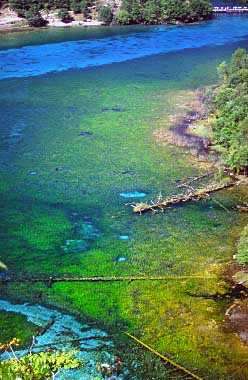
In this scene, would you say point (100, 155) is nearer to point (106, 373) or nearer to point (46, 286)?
point (46, 286)

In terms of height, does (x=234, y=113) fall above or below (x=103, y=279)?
above

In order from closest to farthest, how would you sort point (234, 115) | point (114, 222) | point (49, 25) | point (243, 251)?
point (243, 251) < point (114, 222) < point (234, 115) < point (49, 25)

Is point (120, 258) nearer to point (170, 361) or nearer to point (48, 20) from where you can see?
point (170, 361)

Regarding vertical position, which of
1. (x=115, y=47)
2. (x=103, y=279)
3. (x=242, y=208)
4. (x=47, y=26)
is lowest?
(x=103, y=279)

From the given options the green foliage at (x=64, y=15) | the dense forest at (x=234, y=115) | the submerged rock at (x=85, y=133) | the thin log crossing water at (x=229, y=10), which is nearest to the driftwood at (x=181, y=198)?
the dense forest at (x=234, y=115)

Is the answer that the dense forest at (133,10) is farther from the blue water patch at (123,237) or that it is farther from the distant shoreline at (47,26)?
the blue water patch at (123,237)

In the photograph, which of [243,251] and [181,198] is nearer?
[243,251]

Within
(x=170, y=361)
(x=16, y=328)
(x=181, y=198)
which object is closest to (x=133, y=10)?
(x=181, y=198)
